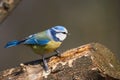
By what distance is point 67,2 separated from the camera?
401 centimetres

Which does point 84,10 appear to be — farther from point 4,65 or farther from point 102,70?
point 102,70

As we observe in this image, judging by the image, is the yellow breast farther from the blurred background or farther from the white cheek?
the blurred background

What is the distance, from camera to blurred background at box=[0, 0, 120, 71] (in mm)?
3922

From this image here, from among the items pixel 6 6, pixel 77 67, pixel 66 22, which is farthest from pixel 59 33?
pixel 66 22

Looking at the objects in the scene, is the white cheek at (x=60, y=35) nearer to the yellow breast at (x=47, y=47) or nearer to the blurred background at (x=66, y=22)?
the yellow breast at (x=47, y=47)

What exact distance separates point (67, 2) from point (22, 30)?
46 cm

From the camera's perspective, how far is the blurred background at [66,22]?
3.92 meters

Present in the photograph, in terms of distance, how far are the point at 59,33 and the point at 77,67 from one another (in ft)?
0.64

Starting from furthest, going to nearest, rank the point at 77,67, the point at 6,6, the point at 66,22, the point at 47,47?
the point at 66,22
the point at 6,6
the point at 47,47
the point at 77,67

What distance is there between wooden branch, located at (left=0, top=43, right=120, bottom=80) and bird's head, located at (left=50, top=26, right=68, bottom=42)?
3.3 inches

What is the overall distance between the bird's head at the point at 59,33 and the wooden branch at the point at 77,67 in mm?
83

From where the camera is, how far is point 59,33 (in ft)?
7.16

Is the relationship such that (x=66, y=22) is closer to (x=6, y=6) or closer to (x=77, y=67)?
(x=6, y=6)

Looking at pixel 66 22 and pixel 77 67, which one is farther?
pixel 66 22
